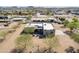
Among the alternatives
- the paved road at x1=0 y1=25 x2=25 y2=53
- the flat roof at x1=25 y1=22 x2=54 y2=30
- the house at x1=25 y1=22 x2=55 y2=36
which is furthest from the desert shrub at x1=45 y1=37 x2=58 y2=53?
the paved road at x1=0 y1=25 x2=25 y2=53

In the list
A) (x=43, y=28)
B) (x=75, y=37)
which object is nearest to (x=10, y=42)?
(x=43, y=28)

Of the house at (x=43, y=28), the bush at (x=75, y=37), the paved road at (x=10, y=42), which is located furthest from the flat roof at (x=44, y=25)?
the bush at (x=75, y=37)

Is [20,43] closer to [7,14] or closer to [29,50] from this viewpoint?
[29,50]

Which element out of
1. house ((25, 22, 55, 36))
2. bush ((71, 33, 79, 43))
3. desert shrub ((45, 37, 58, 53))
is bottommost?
desert shrub ((45, 37, 58, 53))

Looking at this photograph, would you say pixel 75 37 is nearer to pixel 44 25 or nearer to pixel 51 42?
pixel 51 42

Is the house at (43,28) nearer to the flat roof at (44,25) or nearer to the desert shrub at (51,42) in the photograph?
the flat roof at (44,25)

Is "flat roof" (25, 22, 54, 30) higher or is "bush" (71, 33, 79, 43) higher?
"flat roof" (25, 22, 54, 30)

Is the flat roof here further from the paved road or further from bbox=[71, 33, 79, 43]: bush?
bbox=[71, 33, 79, 43]: bush

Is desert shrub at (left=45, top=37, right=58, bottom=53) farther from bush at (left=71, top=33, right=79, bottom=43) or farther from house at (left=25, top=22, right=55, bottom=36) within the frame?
bush at (left=71, top=33, right=79, bottom=43)
